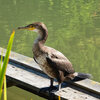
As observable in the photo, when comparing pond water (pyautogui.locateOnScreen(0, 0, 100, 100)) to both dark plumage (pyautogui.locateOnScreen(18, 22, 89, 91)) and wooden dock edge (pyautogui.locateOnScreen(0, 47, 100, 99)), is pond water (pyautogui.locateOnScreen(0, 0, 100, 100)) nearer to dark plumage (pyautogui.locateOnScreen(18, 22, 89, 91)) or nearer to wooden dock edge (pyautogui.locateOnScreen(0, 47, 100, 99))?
wooden dock edge (pyautogui.locateOnScreen(0, 47, 100, 99))

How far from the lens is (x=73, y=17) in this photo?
10688mm

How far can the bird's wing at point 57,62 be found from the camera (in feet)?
12.2

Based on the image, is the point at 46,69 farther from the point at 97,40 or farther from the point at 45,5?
the point at 45,5

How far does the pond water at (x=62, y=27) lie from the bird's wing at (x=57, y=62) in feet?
5.01

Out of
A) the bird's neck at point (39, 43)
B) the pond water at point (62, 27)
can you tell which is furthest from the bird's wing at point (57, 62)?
the pond water at point (62, 27)

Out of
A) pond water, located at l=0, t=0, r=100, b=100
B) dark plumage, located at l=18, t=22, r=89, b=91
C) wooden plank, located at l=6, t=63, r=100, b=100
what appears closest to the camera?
dark plumage, located at l=18, t=22, r=89, b=91

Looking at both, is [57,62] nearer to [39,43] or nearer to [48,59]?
[48,59]

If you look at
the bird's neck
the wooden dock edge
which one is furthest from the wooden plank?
the bird's neck

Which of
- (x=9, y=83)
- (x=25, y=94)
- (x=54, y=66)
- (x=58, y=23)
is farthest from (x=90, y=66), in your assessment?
(x=58, y=23)

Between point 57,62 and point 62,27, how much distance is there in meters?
5.88

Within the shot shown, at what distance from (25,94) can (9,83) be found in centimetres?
72

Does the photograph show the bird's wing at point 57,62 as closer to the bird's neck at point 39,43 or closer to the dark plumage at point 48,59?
the dark plumage at point 48,59

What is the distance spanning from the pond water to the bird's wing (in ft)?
5.01

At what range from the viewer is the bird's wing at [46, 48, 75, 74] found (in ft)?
12.2
